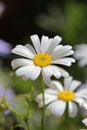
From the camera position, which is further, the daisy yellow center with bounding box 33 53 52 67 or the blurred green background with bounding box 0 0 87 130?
the blurred green background with bounding box 0 0 87 130

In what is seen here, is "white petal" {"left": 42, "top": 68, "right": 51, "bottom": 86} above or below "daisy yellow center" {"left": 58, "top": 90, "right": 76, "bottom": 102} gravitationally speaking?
above

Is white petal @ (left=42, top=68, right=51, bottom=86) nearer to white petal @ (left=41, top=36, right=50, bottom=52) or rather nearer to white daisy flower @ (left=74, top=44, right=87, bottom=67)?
white petal @ (left=41, top=36, right=50, bottom=52)

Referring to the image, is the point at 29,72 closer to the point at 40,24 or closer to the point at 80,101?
the point at 80,101

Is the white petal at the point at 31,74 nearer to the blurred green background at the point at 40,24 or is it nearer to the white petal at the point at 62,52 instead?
the white petal at the point at 62,52

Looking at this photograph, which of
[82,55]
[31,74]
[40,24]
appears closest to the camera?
[31,74]

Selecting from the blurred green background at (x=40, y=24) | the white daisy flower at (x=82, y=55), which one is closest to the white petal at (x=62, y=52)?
the white daisy flower at (x=82, y=55)

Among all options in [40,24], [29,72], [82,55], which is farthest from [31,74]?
[40,24]

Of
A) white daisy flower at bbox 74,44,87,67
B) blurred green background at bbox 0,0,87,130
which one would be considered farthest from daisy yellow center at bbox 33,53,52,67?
blurred green background at bbox 0,0,87,130

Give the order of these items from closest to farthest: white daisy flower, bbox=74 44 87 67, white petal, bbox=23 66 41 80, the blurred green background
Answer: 1. white petal, bbox=23 66 41 80
2. white daisy flower, bbox=74 44 87 67
3. the blurred green background
